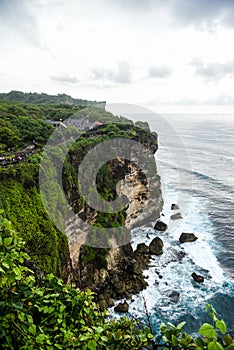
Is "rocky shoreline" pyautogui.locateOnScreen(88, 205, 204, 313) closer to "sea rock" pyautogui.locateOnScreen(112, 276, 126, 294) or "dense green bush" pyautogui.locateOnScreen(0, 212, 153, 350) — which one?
"sea rock" pyautogui.locateOnScreen(112, 276, 126, 294)

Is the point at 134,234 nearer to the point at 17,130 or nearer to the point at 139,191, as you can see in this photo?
the point at 139,191

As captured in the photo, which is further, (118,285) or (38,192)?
(118,285)

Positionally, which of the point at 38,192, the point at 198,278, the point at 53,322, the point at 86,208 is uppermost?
the point at 53,322

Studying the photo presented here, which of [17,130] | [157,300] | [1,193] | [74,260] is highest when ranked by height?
[17,130]

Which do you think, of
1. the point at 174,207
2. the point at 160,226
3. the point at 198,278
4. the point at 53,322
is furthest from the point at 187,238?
the point at 53,322

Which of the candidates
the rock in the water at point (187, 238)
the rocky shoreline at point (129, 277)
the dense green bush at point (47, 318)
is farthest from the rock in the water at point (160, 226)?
the dense green bush at point (47, 318)

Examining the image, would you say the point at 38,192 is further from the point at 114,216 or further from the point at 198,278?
the point at 198,278

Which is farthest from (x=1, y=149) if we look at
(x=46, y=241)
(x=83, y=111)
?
(x=83, y=111)
